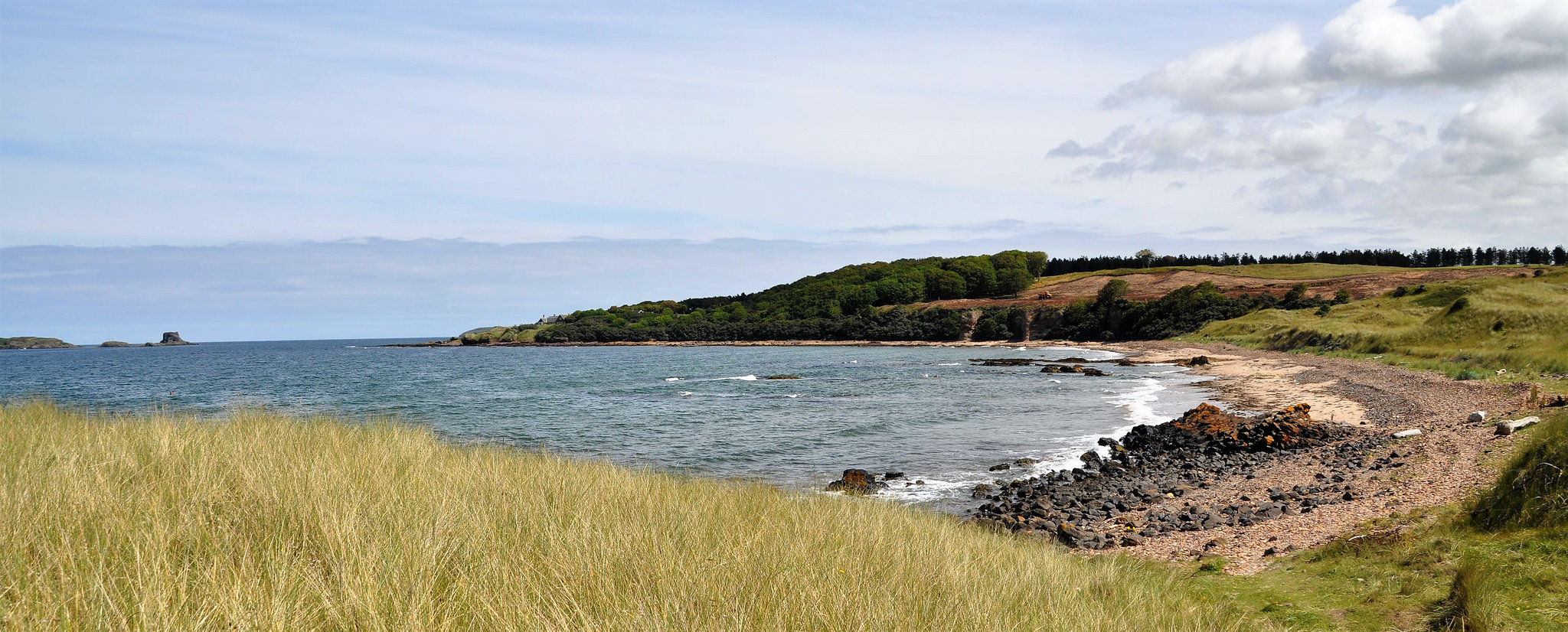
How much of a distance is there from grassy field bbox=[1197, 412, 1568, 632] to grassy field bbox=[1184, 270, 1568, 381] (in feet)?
64.6

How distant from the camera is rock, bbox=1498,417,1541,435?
43.4 feet

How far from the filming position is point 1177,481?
15.4 metres

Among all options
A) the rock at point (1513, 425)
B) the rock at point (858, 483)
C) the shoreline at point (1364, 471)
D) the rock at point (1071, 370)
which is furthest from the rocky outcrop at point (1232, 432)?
the rock at point (1071, 370)

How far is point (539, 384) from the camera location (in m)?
50.4

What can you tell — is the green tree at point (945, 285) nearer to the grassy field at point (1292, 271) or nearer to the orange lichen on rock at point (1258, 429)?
the grassy field at point (1292, 271)

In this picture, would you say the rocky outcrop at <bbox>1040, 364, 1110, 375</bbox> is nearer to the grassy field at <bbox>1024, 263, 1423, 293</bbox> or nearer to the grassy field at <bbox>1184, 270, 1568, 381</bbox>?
the grassy field at <bbox>1184, 270, 1568, 381</bbox>

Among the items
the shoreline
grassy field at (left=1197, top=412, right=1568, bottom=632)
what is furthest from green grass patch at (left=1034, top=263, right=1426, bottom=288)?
grassy field at (left=1197, top=412, right=1568, bottom=632)

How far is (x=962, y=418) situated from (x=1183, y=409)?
7.49m

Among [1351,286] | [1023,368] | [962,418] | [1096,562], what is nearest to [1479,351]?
[962,418]

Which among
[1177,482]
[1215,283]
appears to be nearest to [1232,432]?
[1177,482]

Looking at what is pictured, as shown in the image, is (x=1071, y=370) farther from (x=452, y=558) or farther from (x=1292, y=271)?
(x=1292, y=271)

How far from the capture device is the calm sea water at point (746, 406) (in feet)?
65.1

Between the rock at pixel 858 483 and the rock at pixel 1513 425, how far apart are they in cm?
1036

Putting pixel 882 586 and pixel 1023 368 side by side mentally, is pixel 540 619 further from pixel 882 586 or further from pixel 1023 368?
pixel 1023 368
